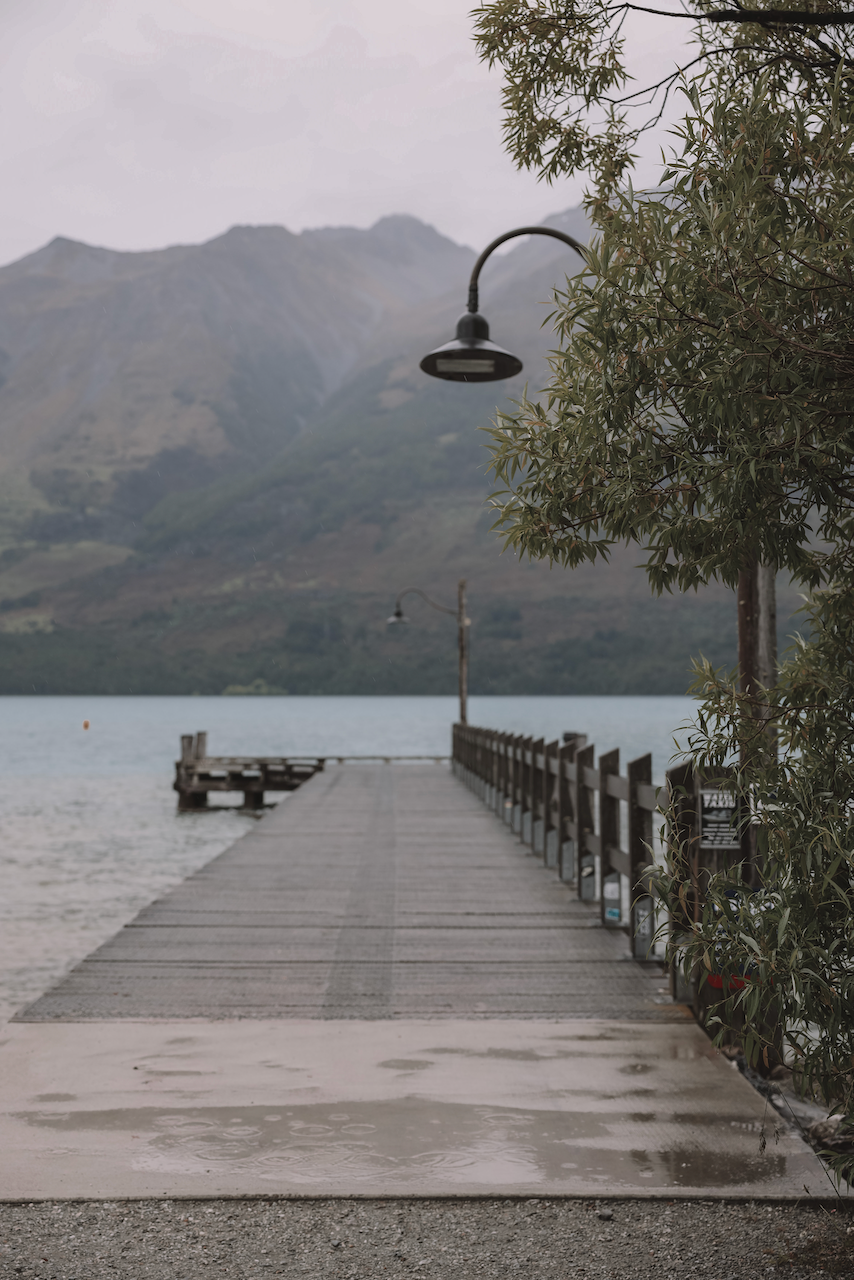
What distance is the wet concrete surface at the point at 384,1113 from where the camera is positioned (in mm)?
3764

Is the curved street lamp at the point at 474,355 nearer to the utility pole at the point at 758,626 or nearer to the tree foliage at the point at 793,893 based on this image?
the utility pole at the point at 758,626

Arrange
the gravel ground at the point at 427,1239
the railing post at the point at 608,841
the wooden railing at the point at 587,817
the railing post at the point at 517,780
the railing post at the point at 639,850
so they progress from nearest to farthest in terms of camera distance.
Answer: the gravel ground at the point at 427,1239, the railing post at the point at 639,850, the wooden railing at the point at 587,817, the railing post at the point at 608,841, the railing post at the point at 517,780

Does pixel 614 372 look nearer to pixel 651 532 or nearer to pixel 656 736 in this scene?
pixel 651 532

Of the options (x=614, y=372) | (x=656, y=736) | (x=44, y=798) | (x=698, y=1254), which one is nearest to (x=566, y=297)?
(x=614, y=372)

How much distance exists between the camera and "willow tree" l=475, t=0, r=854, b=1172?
2.78 m

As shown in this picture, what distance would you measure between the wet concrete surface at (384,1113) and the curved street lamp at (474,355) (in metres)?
4.43

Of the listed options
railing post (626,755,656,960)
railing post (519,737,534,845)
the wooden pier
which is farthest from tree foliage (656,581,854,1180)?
the wooden pier

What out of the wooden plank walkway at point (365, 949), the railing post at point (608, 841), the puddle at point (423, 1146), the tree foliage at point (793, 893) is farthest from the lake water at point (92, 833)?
the railing post at point (608, 841)

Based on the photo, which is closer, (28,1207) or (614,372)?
(614,372)

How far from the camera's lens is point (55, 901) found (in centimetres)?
1961

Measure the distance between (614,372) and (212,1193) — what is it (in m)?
2.88

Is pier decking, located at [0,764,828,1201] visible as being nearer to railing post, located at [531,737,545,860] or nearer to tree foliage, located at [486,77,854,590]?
tree foliage, located at [486,77,854,590]

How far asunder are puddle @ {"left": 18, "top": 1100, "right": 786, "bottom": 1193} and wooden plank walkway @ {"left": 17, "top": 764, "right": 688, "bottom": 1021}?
1.48 m

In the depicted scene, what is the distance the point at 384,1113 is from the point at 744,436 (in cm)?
300
